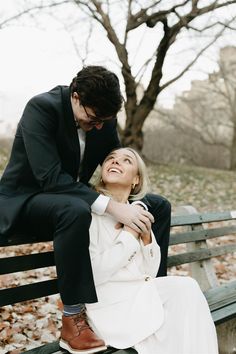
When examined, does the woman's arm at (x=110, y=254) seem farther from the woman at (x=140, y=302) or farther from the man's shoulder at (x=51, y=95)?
the man's shoulder at (x=51, y=95)

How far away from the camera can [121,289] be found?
2553 mm

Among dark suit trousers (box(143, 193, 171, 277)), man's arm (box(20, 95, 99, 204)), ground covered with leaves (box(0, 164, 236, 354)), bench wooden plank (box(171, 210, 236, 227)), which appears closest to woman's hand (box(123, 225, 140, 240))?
man's arm (box(20, 95, 99, 204))

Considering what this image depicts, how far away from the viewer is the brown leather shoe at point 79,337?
7.56ft

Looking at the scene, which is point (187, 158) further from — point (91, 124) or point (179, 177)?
point (91, 124)

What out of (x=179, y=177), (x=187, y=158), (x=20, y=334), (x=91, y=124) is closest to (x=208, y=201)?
(x=179, y=177)

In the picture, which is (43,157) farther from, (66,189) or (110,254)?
(110,254)

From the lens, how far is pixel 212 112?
1154 inches

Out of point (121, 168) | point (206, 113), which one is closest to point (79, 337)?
point (121, 168)

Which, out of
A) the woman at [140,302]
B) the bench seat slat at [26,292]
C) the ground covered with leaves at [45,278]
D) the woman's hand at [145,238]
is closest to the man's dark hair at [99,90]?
the woman at [140,302]

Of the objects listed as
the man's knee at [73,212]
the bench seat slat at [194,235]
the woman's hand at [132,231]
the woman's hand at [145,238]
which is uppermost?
the man's knee at [73,212]

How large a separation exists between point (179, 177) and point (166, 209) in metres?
11.1

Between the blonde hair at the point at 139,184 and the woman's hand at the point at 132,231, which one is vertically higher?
the blonde hair at the point at 139,184

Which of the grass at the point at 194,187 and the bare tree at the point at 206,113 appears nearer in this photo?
the grass at the point at 194,187

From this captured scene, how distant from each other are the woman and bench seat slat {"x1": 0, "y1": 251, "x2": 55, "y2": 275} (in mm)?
290
